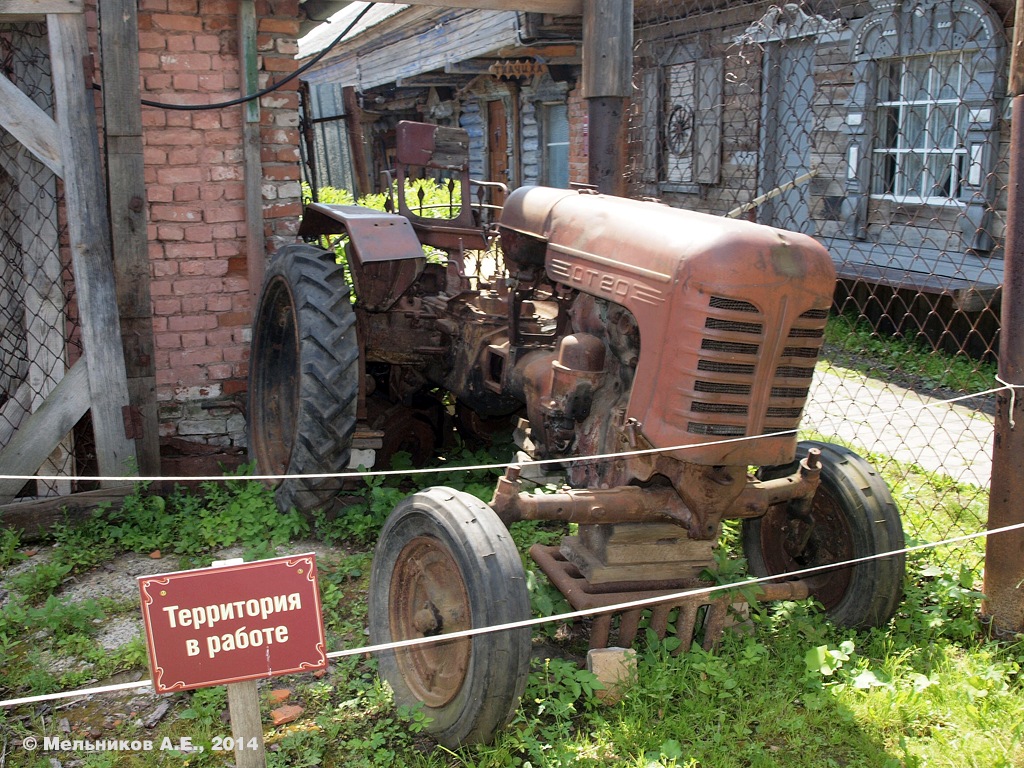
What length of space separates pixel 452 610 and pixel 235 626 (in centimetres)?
90

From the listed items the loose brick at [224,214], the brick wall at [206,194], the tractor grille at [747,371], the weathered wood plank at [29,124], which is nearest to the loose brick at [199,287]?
the brick wall at [206,194]

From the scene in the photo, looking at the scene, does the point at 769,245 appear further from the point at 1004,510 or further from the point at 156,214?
the point at 156,214

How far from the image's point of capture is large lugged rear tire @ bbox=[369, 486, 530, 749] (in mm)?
2521

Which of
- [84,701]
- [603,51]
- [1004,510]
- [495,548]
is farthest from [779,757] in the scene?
[603,51]

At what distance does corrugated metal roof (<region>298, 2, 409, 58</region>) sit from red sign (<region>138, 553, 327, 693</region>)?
9155 millimetres

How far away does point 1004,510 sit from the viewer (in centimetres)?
323

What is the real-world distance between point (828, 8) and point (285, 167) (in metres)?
5.55

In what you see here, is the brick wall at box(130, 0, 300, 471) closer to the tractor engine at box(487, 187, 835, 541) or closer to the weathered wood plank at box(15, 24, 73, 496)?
the weathered wood plank at box(15, 24, 73, 496)

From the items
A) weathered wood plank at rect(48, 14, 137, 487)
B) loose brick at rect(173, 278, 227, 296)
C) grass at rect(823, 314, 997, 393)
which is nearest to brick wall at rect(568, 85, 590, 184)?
grass at rect(823, 314, 997, 393)

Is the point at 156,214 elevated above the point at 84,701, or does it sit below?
Answer: above

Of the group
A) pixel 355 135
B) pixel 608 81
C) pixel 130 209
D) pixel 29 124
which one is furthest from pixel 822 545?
pixel 355 135

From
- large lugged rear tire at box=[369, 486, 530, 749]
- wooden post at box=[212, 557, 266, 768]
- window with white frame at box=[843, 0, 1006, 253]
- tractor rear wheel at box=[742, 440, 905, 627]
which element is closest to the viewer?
wooden post at box=[212, 557, 266, 768]

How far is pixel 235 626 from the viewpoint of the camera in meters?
1.96

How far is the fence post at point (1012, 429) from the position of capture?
307 cm
